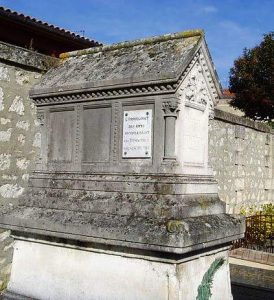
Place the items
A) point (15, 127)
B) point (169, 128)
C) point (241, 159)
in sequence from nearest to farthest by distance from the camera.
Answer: point (169, 128), point (15, 127), point (241, 159)

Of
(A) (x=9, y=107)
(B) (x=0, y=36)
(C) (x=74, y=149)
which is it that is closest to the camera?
(C) (x=74, y=149)

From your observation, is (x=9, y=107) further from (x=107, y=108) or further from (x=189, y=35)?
(x=189, y=35)

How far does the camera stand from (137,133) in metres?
3.92

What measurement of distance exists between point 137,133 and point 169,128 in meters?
0.32

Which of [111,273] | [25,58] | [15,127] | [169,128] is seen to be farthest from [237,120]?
[111,273]

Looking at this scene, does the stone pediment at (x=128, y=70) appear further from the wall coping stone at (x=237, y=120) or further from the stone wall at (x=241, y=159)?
the wall coping stone at (x=237, y=120)

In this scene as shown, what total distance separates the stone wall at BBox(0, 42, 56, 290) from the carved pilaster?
6.85ft

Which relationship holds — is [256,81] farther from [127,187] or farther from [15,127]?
[127,187]

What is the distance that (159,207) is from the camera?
3674mm

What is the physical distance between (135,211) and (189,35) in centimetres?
164

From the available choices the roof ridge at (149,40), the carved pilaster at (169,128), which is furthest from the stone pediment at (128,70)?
the carved pilaster at (169,128)

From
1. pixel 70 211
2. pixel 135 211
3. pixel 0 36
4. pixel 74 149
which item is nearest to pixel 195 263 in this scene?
pixel 135 211

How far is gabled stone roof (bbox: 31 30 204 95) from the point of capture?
3807 mm

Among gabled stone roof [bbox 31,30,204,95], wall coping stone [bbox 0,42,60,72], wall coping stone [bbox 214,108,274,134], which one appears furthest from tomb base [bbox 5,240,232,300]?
wall coping stone [bbox 214,108,274,134]
